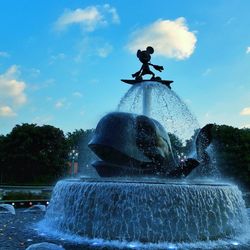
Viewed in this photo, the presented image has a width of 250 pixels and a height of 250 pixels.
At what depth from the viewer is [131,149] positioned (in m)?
15.1

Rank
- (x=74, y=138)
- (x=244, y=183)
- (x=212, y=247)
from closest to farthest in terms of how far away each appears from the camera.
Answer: (x=212, y=247) → (x=244, y=183) → (x=74, y=138)

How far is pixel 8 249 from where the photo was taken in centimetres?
1061

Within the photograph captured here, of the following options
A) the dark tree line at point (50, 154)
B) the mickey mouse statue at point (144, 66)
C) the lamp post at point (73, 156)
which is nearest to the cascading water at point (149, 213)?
the mickey mouse statue at point (144, 66)

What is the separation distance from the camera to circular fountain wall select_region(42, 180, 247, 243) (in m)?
12.2

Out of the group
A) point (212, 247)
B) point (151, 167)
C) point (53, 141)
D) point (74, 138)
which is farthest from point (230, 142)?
point (212, 247)

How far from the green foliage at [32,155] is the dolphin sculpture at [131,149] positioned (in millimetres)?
39176

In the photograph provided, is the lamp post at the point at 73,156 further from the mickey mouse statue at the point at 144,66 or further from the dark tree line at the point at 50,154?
the mickey mouse statue at the point at 144,66

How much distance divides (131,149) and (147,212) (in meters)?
3.28

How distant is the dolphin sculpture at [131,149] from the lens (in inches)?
587

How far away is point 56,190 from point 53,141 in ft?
146

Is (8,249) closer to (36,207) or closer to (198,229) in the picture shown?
(198,229)

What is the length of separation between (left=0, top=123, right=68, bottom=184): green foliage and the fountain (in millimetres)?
39358

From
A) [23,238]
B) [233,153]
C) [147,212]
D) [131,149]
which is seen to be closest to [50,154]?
[233,153]

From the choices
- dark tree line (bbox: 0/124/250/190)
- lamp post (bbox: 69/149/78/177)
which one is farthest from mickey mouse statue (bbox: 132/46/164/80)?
lamp post (bbox: 69/149/78/177)
